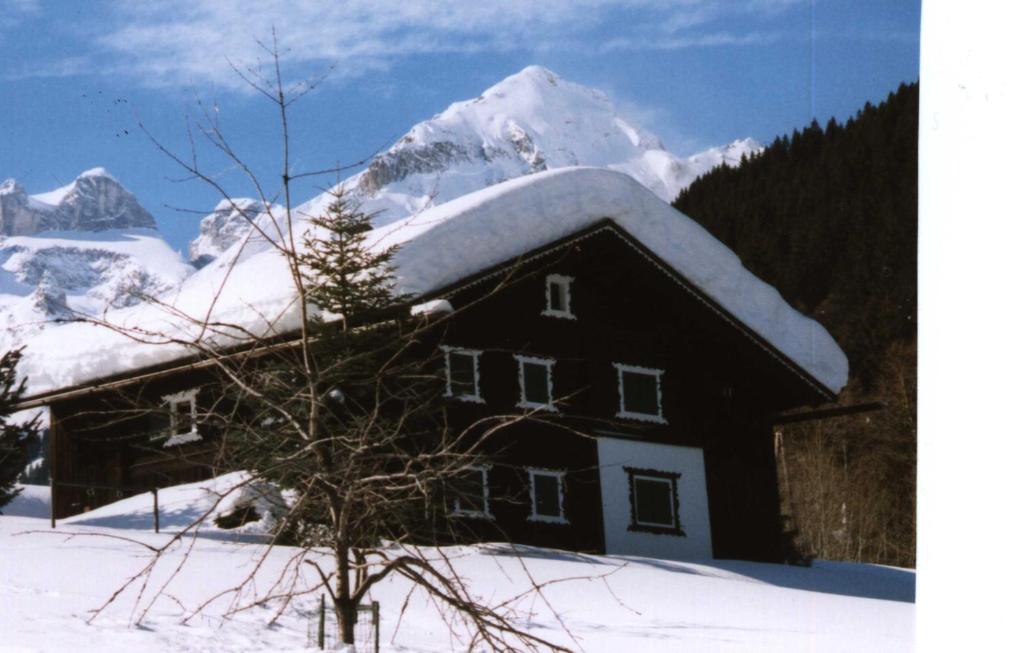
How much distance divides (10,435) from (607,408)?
9476mm

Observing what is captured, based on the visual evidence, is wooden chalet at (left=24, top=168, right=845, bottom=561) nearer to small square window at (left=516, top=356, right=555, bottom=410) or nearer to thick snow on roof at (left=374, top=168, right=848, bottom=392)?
small square window at (left=516, top=356, right=555, bottom=410)

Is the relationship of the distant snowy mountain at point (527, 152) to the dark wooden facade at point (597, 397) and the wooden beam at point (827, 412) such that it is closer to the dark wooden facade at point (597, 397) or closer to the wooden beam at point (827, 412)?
the dark wooden facade at point (597, 397)

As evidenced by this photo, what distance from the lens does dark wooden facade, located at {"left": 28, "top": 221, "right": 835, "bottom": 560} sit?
848 inches

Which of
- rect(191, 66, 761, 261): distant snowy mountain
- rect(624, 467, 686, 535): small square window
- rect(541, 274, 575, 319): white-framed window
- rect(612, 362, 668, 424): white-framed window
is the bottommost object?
rect(624, 467, 686, 535): small square window

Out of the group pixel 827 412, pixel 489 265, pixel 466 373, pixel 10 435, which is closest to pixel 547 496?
pixel 466 373

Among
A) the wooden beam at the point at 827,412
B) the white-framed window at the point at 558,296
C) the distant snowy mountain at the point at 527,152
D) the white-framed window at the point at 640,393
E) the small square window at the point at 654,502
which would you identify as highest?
the distant snowy mountain at the point at 527,152

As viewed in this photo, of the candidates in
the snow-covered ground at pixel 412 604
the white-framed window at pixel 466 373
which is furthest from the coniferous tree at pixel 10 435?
the white-framed window at pixel 466 373

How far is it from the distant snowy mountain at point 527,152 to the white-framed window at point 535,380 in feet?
10.2

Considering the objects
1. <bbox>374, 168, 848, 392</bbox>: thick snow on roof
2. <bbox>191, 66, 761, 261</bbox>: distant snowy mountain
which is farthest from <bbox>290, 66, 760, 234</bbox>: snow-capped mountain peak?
<bbox>374, 168, 848, 392</bbox>: thick snow on roof

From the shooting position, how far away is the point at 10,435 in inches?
764

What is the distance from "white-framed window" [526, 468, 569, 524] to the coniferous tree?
25.1 feet

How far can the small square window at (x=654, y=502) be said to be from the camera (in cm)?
2252

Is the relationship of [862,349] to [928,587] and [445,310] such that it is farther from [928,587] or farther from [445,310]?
[928,587]

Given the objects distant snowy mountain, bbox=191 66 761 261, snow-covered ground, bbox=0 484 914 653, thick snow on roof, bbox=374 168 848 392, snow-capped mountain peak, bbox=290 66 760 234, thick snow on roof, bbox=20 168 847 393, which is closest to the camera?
snow-covered ground, bbox=0 484 914 653
